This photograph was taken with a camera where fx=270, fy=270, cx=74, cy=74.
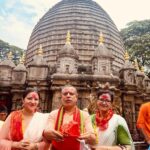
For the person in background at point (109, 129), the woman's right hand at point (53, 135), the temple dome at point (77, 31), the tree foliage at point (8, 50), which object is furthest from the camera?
the tree foliage at point (8, 50)

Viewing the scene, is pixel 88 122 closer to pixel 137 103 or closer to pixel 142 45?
pixel 137 103

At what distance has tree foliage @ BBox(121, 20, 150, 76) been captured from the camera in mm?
26484

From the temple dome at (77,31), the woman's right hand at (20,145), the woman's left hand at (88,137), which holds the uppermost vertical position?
the temple dome at (77,31)

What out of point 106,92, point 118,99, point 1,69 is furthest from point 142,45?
point 106,92

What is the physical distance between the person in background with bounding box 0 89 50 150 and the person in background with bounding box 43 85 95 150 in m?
0.21

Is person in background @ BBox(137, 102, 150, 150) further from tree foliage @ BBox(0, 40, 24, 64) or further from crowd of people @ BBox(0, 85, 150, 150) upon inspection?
tree foliage @ BBox(0, 40, 24, 64)

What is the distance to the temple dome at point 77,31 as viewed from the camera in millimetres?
21375

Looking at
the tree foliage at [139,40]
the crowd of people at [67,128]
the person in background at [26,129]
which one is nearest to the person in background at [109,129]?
the crowd of people at [67,128]

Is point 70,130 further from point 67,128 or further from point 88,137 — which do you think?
point 88,137

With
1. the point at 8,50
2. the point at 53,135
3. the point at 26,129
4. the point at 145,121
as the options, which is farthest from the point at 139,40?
the point at 53,135

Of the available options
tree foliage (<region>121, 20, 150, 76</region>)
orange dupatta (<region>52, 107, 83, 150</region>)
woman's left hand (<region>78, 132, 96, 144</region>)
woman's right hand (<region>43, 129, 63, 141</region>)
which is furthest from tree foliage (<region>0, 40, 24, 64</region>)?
woman's left hand (<region>78, 132, 96, 144</region>)

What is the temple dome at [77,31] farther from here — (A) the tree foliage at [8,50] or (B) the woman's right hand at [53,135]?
(B) the woman's right hand at [53,135]

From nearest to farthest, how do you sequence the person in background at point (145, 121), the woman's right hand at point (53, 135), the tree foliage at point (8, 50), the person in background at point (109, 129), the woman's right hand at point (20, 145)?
the woman's right hand at point (53, 135) < the woman's right hand at point (20, 145) < the person in background at point (109, 129) < the person in background at point (145, 121) < the tree foliage at point (8, 50)

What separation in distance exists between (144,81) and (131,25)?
42.0 ft
